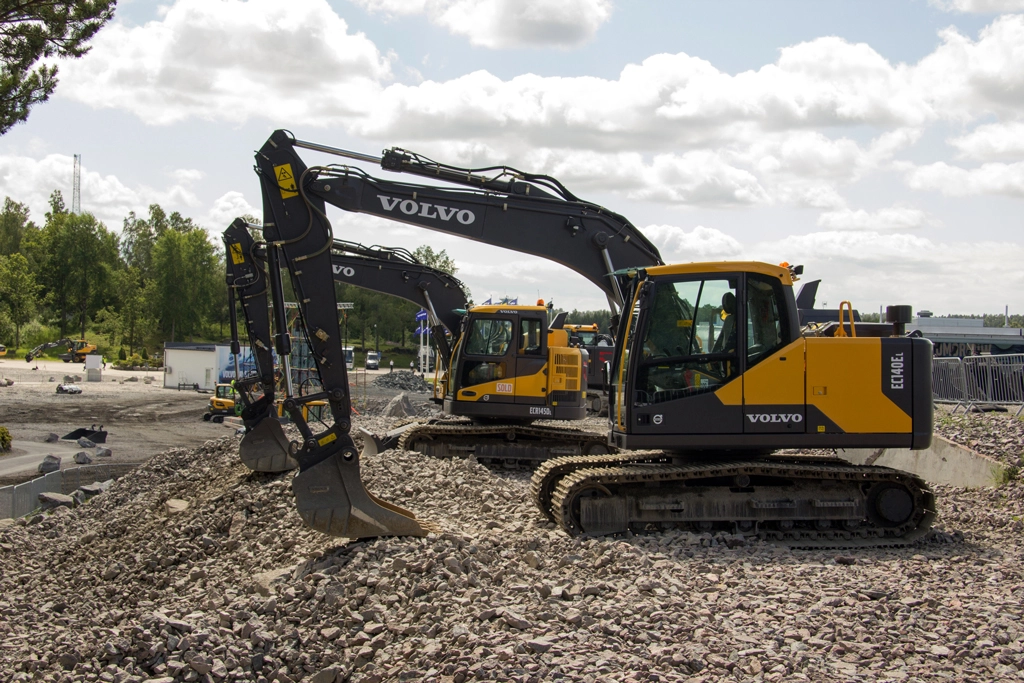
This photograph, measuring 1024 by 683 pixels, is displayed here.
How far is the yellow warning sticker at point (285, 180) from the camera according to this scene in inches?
344

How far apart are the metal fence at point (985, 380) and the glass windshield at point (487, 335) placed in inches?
395

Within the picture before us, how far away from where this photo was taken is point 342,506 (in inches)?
318

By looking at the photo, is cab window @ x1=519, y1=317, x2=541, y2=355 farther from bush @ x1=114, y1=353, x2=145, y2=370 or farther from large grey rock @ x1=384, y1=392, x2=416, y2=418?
bush @ x1=114, y1=353, x2=145, y2=370

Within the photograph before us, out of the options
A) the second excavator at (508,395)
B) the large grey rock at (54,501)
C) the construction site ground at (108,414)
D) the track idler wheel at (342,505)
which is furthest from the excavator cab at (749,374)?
the construction site ground at (108,414)

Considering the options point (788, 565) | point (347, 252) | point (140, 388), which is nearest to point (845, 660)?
point (788, 565)

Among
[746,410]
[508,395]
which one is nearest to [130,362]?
[508,395]

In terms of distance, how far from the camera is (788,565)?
7949mm

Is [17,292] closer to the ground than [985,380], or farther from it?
farther from it

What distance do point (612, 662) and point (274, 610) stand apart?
2.84m

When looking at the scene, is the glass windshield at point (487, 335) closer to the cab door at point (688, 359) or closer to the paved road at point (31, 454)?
the cab door at point (688, 359)

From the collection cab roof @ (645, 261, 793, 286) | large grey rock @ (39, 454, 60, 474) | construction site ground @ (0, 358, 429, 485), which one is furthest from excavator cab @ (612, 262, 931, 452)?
construction site ground @ (0, 358, 429, 485)

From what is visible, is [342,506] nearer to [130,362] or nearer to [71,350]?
[71,350]

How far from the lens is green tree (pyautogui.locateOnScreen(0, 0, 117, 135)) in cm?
1852

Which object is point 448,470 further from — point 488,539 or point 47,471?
point 47,471
